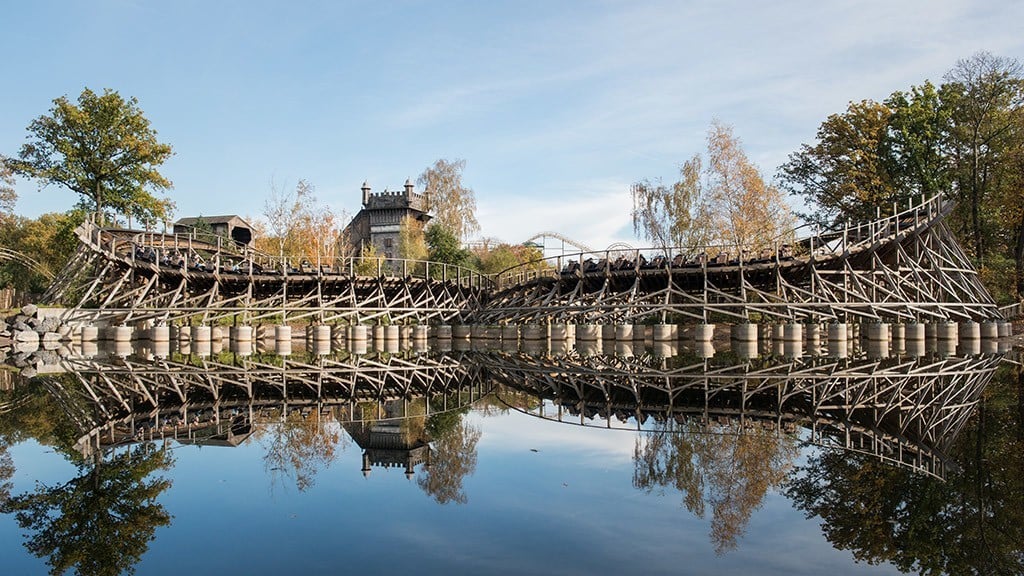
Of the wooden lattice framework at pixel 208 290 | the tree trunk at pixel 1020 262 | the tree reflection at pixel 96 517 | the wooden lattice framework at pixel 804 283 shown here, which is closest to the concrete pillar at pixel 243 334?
the wooden lattice framework at pixel 208 290

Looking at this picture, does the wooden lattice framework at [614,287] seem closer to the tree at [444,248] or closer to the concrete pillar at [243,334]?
the concrete pillar at [243,334]

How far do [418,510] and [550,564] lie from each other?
192 cm

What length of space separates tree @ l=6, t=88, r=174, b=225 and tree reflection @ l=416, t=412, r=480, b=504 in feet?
120

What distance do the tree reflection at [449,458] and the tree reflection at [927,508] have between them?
3540 mm

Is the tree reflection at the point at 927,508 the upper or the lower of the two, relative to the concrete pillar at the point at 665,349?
lower

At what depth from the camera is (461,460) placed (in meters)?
8.73

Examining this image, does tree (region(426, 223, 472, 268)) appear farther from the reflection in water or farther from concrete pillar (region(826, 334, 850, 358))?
the reflection in water

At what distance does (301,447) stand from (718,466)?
18.5 ft

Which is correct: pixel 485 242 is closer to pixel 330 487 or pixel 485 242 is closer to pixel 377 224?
pixel 377 224

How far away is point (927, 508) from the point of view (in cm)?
623

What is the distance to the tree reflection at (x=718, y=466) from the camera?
6414mm

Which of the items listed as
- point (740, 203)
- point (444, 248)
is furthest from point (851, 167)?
point (444, 248)

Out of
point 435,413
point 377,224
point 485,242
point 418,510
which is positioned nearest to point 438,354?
point 435,413

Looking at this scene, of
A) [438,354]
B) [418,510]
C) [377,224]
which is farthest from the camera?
[377,224]
